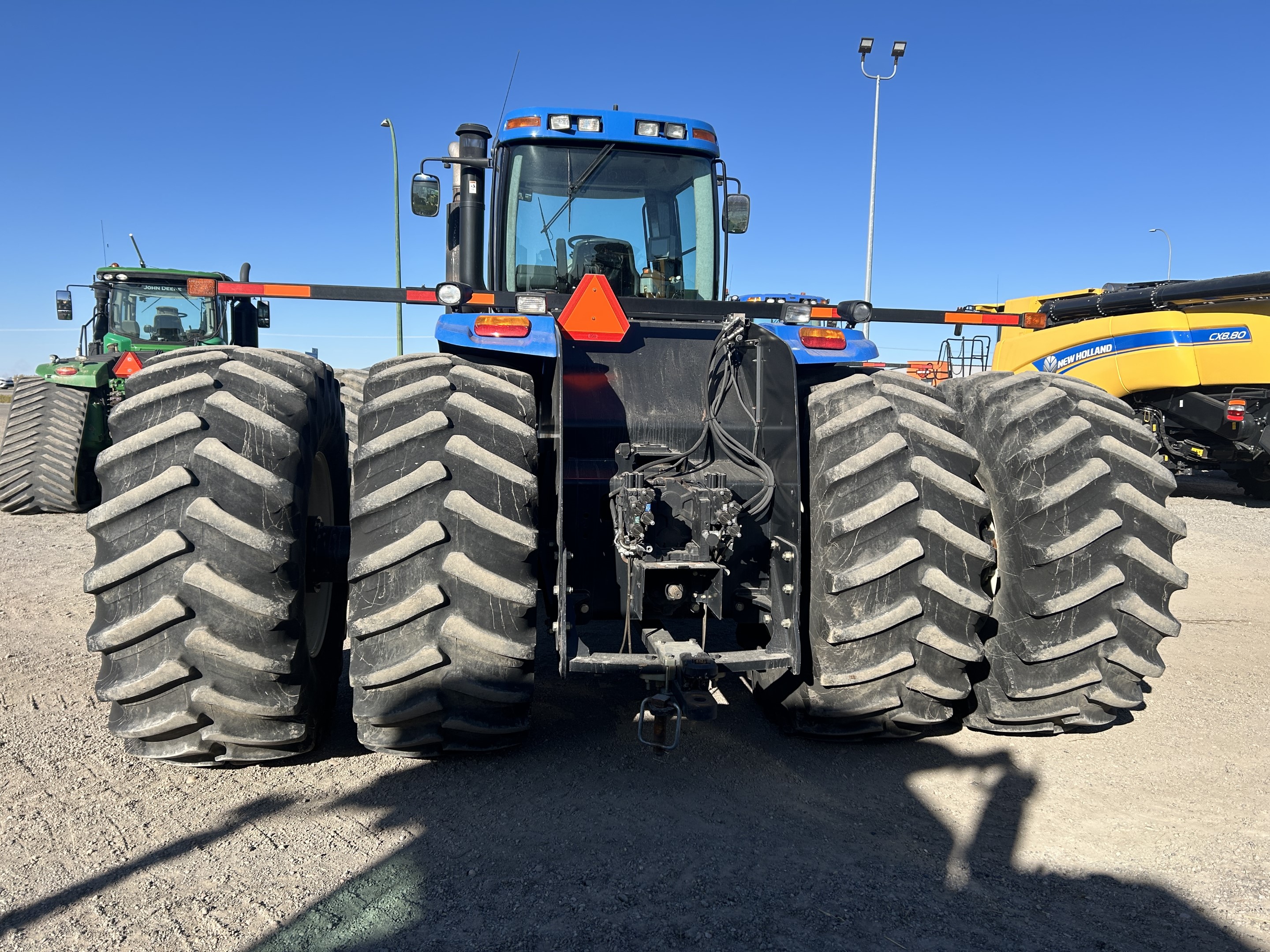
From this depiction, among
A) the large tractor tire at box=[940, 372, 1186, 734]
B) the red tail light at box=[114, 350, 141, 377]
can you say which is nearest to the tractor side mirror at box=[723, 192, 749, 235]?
the large tractor tire at box=[940, 372, 1186, 734]

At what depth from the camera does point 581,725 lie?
3.74m

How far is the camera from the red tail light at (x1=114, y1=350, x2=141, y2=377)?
376 inches

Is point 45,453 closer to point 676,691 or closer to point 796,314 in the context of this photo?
point 796,314

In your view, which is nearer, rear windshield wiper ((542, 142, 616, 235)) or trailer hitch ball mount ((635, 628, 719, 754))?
trailer hitch ball mount ((635, 628, 719, 754))

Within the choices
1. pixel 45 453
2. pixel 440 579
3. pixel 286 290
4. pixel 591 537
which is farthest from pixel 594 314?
pixel 45 453

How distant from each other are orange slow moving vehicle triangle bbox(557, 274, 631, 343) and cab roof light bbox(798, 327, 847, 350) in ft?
2.65

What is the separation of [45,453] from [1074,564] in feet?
32.8

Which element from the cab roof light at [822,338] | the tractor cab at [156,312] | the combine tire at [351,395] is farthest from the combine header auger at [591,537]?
the tractor cab at [156,312]

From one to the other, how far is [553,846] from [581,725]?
0.95 m

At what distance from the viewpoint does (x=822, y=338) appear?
3869mm

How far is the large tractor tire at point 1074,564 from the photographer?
3268mm

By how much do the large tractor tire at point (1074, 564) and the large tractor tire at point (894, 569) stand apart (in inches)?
10.7

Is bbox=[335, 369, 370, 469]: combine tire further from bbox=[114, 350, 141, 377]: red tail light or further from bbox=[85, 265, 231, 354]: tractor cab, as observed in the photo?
bbox=[85, 265, 231, 354]: tractor cab

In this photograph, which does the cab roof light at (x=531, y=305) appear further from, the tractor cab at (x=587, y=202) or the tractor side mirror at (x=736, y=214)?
the tractor side mirror at (x=736, y=214)
